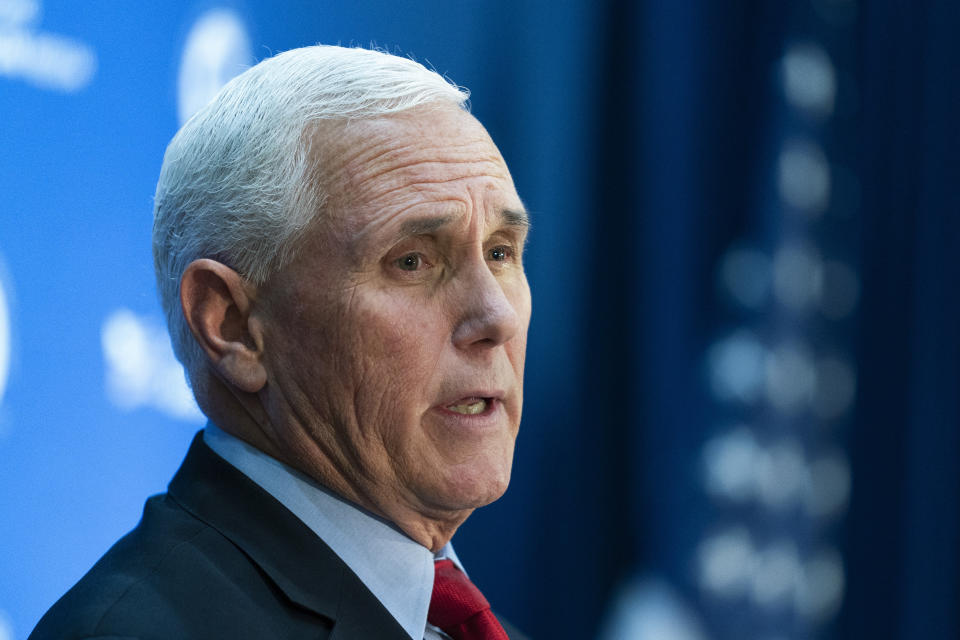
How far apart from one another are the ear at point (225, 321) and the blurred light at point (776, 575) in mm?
1799

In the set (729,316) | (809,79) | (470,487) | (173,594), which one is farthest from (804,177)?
(173,594)

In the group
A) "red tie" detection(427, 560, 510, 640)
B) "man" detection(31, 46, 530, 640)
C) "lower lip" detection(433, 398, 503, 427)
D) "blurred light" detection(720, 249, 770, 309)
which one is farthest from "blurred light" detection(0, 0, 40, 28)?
"blurred light" detection(720, 249, 770, 309)

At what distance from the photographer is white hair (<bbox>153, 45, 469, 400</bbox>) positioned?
1275 millimetres

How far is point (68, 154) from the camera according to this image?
5.81 ft

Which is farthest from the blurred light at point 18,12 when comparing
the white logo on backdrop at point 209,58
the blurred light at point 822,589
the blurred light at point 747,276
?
the blurred light at point 822,589

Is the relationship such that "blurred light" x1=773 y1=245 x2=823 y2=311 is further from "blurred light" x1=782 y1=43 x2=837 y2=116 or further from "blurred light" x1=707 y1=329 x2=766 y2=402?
"blurred light" x1=782 y1=43 x2=837 y2=116

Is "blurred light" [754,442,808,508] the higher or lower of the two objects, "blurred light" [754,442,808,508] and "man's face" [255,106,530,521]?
the lower

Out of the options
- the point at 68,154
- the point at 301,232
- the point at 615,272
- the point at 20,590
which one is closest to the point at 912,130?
the point at 615,272

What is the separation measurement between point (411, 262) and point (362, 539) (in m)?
0.39

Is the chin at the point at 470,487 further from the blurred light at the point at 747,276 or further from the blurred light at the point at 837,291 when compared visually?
the blurred light at the point at 837,291

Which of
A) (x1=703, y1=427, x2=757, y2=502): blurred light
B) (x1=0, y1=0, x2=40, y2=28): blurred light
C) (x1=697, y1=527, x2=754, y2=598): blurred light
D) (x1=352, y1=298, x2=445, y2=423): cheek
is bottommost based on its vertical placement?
(x1=697, y1=527, x2=754, y2=598): blurred light

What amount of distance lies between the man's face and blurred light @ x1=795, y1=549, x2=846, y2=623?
162 centimetres

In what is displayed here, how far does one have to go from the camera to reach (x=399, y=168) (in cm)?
129

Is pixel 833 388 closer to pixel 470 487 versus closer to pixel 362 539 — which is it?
pixel 470 487
